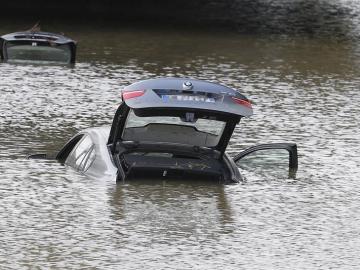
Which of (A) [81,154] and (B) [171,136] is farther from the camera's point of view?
(A) [81,154]

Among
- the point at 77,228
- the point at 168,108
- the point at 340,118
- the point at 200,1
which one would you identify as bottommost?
the point at 200,1

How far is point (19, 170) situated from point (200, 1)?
44374 mm

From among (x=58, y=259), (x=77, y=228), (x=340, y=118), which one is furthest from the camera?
(x=340, y=118)

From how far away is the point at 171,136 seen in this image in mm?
16188

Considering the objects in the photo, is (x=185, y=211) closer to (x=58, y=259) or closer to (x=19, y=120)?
(x=58, y=259)

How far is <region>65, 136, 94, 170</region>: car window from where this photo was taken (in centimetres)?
1678

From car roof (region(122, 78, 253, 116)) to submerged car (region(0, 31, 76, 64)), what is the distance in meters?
16.1

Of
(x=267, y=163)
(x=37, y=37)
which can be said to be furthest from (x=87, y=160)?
(x=37, y=37)

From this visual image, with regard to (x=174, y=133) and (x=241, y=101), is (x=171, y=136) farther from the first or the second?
(x=241, y=101)

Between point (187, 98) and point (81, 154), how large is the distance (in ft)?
7.94

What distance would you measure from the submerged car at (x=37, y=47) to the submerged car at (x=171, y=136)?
15.3 m

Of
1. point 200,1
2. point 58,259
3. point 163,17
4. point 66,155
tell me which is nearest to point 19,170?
point 66,155

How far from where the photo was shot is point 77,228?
46.9 ft

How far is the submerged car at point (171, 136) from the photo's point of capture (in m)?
15.5
